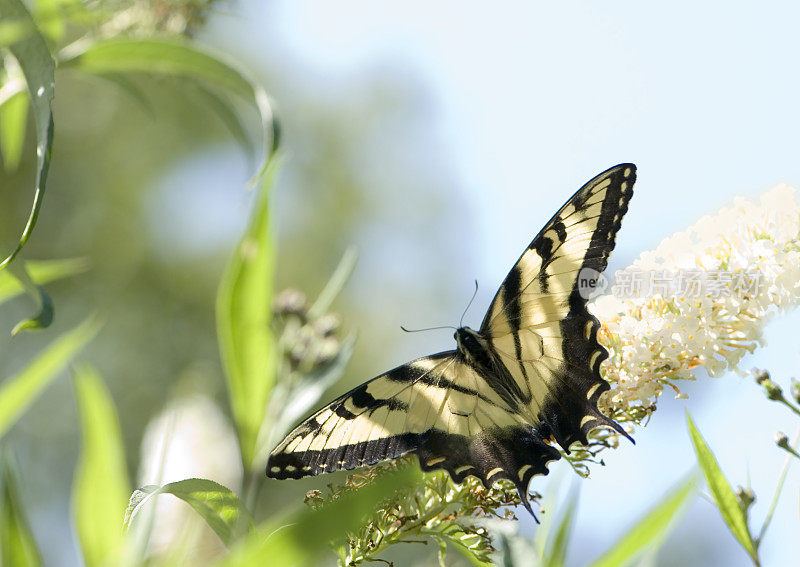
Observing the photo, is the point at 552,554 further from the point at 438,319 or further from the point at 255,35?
the point at 255,35

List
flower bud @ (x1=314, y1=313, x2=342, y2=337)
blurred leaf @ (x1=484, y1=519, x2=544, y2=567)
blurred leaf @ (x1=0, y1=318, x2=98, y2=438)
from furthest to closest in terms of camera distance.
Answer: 1. flower bud @ (x1=314, y1=313, x2=342, y2=337)
2. blurred leaf @ (x1=0, y1=318, x2=98, y2=438)
3. blurred leaf @ (x1=484, y1=519, x2=544, y2=567)

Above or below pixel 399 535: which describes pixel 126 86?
above

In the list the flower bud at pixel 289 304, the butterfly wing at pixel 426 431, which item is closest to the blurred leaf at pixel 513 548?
the butterfly wing at pixel 426 431

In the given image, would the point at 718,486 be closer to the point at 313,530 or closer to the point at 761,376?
the point at 761,376

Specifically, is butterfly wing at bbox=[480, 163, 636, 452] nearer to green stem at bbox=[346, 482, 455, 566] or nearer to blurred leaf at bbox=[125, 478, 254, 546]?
green stem at bbox=[346, 482, 455, 566]

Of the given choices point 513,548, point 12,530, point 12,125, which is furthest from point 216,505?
point 12,125

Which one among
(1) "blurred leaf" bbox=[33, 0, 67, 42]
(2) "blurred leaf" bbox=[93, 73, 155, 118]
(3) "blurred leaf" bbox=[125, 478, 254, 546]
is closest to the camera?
(3) "blurred leaf" bbox=[125, 478, 254, 546]

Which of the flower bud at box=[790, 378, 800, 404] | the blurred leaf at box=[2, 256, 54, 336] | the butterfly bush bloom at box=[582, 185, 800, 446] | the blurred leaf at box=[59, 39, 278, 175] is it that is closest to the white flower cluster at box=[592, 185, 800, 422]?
the butterfly bush bloom at box=[582, 185, 800, 446]
